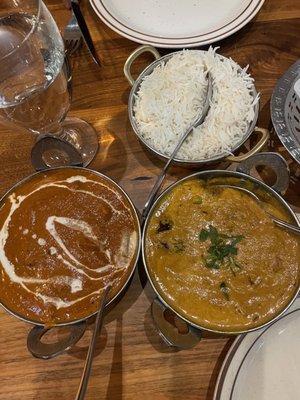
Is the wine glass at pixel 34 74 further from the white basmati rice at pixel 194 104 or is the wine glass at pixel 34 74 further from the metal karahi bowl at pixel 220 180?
the metal karahi bowl at pixel 220 180

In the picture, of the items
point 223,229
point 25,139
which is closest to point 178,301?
point 223,229

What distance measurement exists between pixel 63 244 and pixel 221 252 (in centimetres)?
40

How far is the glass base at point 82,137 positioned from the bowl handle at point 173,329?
19.7 inches

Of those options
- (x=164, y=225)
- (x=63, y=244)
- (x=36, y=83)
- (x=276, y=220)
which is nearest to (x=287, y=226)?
(x=276, y=220)

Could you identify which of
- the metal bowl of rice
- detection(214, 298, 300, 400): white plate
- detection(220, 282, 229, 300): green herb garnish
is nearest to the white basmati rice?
the metal bowl of rice

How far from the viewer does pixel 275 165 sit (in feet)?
3.67

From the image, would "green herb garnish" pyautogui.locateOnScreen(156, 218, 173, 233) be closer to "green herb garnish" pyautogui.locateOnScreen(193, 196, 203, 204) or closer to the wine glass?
"green herb garnish" pyautogui.locateOnScreen(193, 196, 203, 204)

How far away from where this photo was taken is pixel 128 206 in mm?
1157

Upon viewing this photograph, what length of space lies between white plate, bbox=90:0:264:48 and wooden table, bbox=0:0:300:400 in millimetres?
66

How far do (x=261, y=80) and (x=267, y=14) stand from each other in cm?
25

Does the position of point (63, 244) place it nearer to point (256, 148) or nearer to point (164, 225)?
point (164, 225)

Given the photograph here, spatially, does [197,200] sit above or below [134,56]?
below

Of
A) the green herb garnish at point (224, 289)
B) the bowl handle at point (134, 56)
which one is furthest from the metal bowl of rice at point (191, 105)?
the green herb garnish at point (224, 289)

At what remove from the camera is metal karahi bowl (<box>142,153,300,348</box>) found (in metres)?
1.02
